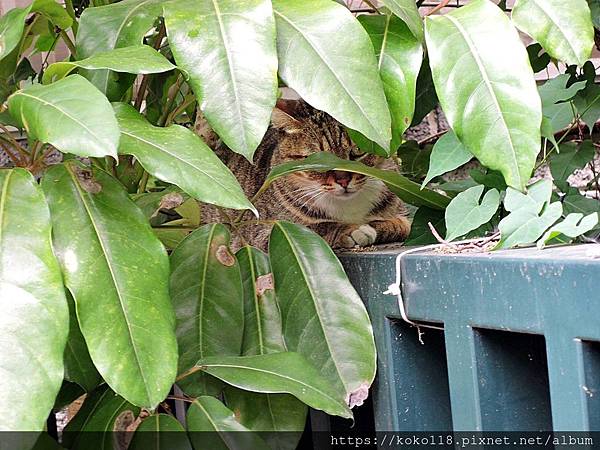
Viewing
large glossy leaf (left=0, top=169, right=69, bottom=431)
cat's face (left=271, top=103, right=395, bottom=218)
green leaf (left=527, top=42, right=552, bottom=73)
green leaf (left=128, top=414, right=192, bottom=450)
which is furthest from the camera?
cat's face (left=271, top=103, right=395, bottom=218)

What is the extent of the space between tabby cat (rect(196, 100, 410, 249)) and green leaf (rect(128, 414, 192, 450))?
0.68m

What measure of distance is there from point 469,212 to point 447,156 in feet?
0.26

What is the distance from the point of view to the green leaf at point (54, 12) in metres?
1.12

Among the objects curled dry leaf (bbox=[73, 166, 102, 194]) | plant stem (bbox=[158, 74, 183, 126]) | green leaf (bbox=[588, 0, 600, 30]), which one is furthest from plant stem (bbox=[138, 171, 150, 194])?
green leaf (bbox=[588, 0, 600, 30])

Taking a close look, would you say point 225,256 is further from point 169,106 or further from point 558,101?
point 558,101

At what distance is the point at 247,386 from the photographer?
2.94 feet

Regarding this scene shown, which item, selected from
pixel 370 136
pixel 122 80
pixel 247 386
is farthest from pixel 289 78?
pixel 247 386

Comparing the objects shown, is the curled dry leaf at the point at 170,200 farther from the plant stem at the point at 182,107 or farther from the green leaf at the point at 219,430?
the green leaf at the point at 219,430

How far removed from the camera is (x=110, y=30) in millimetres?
1007

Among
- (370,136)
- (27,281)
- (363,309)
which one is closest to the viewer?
(27,281)

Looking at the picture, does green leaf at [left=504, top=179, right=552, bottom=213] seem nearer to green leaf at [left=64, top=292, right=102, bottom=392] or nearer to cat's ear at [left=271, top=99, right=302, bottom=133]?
green leaf at [left=64, top=292, right=102, bottom=392]

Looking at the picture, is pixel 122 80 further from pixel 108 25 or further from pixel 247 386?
pixel 247 386

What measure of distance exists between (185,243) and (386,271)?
10.8 inches

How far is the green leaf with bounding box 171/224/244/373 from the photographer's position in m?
1.03
